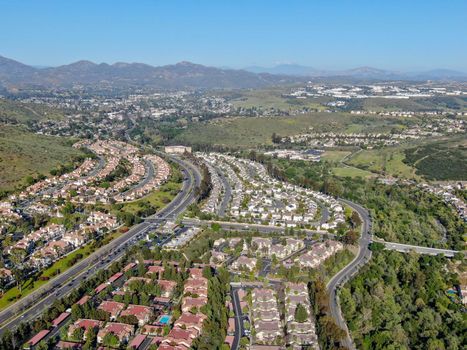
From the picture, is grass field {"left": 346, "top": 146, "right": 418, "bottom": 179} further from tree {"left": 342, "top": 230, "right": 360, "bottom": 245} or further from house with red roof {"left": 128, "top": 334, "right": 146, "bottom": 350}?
house with red roof {"left": 128, "top": 334, "right": 146, "bottom": 350}

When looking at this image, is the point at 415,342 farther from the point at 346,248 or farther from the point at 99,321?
the point at 99,321

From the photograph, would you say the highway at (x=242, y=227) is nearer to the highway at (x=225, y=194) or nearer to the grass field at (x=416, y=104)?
the highway at (x=225, y=194)

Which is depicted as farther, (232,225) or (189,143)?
(189,143)

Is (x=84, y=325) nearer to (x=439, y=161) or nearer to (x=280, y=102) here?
(x=439, y=161)

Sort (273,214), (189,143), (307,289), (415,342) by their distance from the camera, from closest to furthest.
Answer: (415,342) → (307,289) → (273,214) → (189,143)

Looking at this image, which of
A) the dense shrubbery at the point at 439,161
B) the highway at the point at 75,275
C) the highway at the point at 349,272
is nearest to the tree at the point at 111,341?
the highway at the point at 75,275

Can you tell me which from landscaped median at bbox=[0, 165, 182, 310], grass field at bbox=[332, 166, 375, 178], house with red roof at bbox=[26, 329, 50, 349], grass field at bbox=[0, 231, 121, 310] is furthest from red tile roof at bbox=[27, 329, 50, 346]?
grass field at bbox=[332, 166, 375, 178]

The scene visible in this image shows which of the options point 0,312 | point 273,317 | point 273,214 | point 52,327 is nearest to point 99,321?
point 52,327
